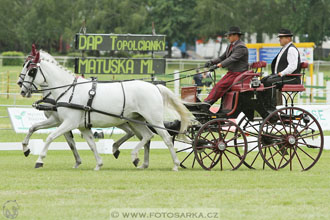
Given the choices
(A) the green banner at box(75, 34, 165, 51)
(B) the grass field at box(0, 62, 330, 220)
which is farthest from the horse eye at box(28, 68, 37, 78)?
(A) the green banner at box(75, 34, 165, 51)

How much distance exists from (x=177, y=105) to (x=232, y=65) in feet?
3.68

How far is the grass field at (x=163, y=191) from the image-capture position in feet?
25.5

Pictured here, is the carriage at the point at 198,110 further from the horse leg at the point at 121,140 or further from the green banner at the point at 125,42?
the green banner at the point at 125,42

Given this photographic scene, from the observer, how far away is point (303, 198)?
8.62 meters

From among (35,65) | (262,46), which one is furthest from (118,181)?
(262,46)

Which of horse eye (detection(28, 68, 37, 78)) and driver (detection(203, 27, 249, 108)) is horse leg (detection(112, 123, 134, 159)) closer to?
driver (detection(203, 27, 249, 108))

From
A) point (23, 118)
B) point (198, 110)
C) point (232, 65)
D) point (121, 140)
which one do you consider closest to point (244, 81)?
point (232, 65)

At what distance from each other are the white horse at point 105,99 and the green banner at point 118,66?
698cm

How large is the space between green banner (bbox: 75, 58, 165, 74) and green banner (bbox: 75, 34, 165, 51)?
318mm

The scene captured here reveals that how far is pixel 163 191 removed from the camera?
9.09 m

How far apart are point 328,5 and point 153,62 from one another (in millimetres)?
36694

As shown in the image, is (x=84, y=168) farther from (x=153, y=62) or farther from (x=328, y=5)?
(x=328, y=5)

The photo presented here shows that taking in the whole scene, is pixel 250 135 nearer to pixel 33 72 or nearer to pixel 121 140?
pixel 121 140

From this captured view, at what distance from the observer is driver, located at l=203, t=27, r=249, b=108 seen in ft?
38.3
